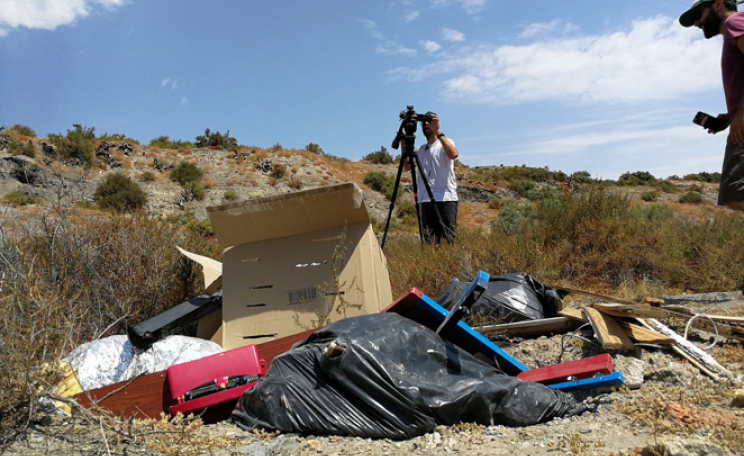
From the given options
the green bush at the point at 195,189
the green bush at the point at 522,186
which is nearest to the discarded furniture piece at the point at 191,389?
the green bush at the point at 195,189

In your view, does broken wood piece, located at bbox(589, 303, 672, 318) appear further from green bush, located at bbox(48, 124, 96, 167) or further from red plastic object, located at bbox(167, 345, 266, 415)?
green bush, located at bbox(48, 124, 96, 167)

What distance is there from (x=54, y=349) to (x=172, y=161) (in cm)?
2616

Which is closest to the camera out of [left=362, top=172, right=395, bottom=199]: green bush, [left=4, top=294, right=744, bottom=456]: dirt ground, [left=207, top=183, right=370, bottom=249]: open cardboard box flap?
[left=4, top=294, right=744, bottom=456]: dirt ground

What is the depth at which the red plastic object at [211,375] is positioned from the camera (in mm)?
2562

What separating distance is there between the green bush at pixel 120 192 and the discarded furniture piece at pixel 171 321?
54.1 ft

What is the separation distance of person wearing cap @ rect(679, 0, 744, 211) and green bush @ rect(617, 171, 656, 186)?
104 feet

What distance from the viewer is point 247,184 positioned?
25062 millimetres

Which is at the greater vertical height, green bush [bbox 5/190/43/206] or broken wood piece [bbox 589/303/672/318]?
green bush [bbox 5/190/43/206]

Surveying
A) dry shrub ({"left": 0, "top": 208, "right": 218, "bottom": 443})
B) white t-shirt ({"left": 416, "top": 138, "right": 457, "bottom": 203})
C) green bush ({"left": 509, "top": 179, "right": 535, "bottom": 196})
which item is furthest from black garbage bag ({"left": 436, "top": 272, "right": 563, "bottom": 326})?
green bush ({"left": 509, "top": 179, "right": 535, "bottom": 196})

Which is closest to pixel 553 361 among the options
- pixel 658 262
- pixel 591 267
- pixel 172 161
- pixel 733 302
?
pixel 733 302

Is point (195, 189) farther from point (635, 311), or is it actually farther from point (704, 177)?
point (704, 177)

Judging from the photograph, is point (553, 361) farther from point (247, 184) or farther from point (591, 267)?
point (247, 184)

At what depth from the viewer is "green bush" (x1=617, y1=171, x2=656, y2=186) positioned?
33125 mm

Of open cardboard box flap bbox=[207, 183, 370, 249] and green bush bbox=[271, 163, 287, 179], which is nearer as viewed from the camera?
open cardboard box flap bbox=[207, 183, 370, 249]
